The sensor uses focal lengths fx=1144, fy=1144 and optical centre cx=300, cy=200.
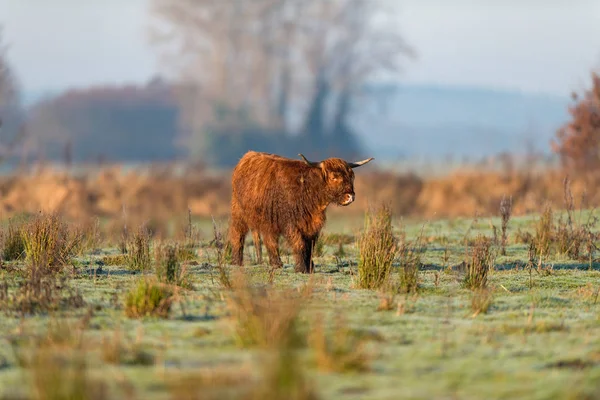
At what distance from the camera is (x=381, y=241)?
1055 cm

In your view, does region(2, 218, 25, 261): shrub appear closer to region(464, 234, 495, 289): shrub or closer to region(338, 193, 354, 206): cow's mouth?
Answer: region(338, 193, 354, 206): cow's mouth

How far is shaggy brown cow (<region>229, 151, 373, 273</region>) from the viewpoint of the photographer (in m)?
12.1

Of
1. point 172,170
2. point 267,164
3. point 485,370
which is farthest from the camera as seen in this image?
point 172,170

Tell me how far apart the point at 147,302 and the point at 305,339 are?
169cm

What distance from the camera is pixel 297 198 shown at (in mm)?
12180

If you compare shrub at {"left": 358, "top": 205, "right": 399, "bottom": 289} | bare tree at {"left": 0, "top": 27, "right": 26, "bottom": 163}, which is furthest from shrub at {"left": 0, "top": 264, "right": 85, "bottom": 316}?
bare tree at {"left": 0, "top": 27, "right": 26, "bottom": 163}

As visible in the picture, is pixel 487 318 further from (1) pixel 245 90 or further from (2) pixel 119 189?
(1) pixel 245 90

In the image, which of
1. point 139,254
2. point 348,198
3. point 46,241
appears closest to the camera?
point 46,241

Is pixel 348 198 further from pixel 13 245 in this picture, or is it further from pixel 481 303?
pixel 13 245

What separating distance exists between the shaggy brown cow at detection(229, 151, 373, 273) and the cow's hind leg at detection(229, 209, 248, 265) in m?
0.49

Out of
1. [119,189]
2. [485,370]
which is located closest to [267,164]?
[485,370]

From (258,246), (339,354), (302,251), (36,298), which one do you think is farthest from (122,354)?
(258,246)

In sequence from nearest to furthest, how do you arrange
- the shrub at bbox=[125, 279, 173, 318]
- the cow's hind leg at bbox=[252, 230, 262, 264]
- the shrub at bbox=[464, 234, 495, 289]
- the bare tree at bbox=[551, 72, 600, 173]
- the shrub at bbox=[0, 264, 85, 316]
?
the shrub at bbox=[125, 279, 173, 318], the shrub at bbox=[0, 264, 85, 316], the shrub at bbox=[464, 234, 495, 289], the cow's hind leg at bbox=[252, 230, 262, 264], the bare tree at bbox=[551, 72, 600, 173]

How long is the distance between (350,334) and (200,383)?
2146mm
